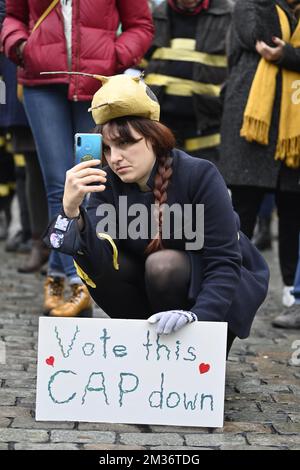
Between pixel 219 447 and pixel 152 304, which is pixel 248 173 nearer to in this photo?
pixel 152 304

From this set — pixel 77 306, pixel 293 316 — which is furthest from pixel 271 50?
pixel 77 306

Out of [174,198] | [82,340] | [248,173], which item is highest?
[174,198]

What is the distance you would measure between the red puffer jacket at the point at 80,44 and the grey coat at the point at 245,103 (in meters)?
0.59

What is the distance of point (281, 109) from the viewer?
502 centimetres

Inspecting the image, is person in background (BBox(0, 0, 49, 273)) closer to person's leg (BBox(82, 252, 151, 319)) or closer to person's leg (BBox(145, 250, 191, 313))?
person's leg (BBox(82, 252, 151, 319))

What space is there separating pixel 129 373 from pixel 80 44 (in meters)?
1.81

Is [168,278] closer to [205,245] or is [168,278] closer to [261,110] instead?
[205,245]

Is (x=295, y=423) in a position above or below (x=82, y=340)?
below

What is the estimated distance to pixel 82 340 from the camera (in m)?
3.24

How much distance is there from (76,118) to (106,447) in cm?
201

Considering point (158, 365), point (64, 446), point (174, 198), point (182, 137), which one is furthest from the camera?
point (182, 137)

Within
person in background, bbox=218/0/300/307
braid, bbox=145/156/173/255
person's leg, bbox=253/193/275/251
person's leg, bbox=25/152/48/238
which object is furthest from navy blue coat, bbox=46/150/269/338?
person's leg, bbox=253/193/275/251

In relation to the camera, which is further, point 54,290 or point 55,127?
point 54,290
